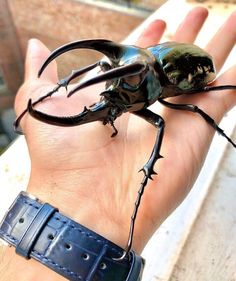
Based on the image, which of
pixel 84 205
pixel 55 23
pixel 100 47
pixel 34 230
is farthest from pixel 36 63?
pixel 55 23

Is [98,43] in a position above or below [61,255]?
above

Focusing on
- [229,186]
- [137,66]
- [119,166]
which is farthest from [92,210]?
[229,186]

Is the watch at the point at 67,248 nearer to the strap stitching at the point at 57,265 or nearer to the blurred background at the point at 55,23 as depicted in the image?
the strap stitching at the point at 57,265

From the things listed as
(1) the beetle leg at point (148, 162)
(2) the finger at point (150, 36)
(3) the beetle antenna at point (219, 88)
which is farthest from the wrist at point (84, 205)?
(2) the finger at point (150, 36)

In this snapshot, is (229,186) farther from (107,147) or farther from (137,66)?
(137,66)

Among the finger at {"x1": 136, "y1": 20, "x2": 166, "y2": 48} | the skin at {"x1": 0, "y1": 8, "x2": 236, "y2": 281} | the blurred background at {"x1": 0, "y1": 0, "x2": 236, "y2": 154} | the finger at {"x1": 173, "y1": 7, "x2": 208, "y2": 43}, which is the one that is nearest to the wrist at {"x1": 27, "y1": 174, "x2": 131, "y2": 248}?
the skin at {"x1": 0, "y1": 8, "x2": 236, "y2": 281}

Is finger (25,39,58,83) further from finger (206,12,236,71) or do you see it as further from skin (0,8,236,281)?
finger (206,12,236,71)

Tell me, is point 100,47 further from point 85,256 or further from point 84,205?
point 85,256
